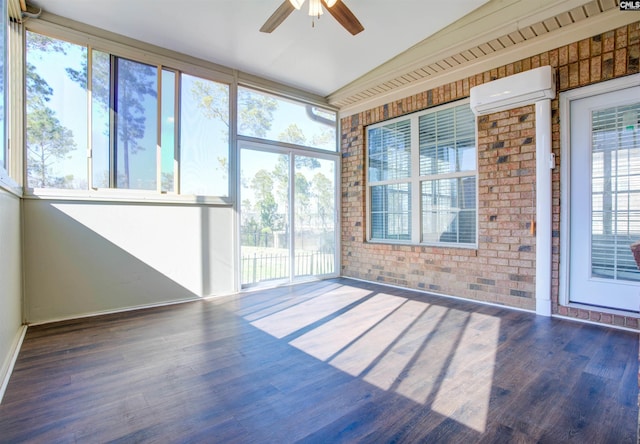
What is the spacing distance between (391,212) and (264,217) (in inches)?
76.7

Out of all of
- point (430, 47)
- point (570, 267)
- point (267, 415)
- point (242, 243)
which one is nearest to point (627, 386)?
point (570, 267)

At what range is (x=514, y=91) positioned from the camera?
3402 mm

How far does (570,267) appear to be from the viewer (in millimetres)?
3312

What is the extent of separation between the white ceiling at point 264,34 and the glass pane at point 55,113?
396mm

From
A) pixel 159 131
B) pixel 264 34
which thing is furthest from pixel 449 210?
pixel 159 131

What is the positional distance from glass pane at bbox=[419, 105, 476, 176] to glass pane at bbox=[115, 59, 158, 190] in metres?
3.50

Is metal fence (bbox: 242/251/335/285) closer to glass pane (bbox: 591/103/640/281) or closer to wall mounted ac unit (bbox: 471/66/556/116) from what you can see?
wall mounted ac unit (bbox: 471/66/556/116)

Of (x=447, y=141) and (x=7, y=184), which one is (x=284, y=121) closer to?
(x=447, y=141)

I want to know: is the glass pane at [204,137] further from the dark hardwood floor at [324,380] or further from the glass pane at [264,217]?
the dark hardwood floor at [324,380]

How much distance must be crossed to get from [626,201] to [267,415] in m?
3.58

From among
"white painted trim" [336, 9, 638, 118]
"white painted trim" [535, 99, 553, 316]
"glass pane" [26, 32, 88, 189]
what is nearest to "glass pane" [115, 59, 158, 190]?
"glass pane" [26, 32, 88, 189]

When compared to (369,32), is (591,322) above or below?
below

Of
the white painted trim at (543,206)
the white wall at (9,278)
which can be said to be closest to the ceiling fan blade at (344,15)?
the white painted trim at (543,206)

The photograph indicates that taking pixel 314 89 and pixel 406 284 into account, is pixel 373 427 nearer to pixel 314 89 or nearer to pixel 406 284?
pixel 406 284
